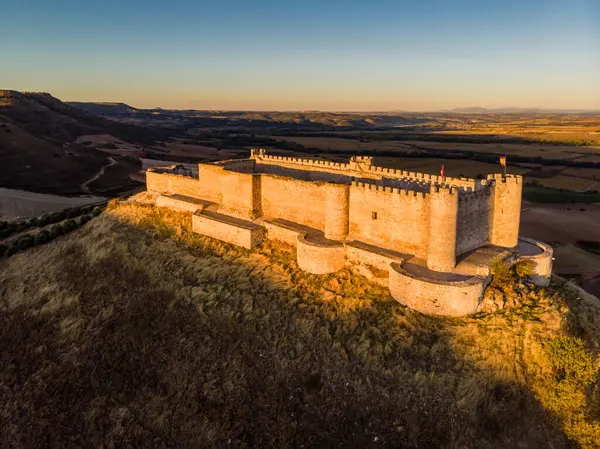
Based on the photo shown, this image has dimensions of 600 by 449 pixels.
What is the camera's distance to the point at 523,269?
57.2 feet

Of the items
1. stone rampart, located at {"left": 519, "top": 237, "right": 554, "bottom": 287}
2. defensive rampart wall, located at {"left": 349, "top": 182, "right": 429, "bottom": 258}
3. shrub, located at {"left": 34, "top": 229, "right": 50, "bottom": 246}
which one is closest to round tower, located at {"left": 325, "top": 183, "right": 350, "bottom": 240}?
defensive rampart wall, located at {"left": 349, "top": 182, "right": 429, "bottom": 258}

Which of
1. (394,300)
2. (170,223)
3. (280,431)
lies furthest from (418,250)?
(170,223)

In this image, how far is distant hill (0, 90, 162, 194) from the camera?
5833 centimetres

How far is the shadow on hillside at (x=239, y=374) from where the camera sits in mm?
13617

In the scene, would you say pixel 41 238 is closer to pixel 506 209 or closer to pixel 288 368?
pixel 288 368

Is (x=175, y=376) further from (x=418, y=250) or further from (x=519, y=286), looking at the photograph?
(x=519, y=286)

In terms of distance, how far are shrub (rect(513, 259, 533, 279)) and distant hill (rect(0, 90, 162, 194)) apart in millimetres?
51660

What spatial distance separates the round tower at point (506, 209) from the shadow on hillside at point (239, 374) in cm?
613

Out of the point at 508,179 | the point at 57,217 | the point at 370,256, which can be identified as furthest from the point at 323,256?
the point at 57,217

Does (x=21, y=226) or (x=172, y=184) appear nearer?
(x=172, y=184)

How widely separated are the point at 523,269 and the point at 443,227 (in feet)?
13.1

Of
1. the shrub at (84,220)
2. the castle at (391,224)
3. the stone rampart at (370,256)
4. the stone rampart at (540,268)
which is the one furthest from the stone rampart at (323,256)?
the shrub at (84,220)

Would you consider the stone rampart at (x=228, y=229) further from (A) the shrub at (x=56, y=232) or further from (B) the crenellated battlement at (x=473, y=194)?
(A) the shrub at (x=56, y=232)

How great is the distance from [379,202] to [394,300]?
429 cm
